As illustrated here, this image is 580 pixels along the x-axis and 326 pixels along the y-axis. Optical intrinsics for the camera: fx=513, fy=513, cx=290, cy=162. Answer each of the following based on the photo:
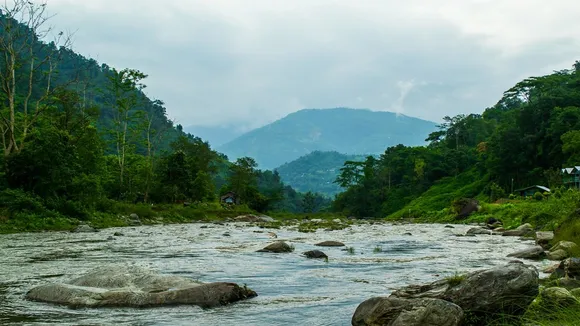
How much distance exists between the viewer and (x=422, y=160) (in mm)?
106938

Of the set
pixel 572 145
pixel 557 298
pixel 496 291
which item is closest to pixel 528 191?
pixel 572 145

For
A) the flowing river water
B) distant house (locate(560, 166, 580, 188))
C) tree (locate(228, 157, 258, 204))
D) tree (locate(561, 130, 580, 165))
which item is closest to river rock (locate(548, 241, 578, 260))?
the flowing river water

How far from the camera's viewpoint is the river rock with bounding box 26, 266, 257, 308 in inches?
353

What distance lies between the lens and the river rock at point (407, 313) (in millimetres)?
6641

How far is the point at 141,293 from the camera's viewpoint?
30.2ft

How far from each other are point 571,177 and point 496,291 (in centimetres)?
6160

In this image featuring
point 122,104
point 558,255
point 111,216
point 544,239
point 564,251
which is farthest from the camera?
point 122,104

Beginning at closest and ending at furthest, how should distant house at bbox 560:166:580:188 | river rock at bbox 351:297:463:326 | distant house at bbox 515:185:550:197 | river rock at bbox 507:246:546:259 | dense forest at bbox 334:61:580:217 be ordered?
river rock at bbox 351:297:463:326, river rock at bbox 507:246:546:259, distant house at bbox 560:166:580:188, distant house at bbox 515:185:550:197, dense forest at bbox 334:61:580:217

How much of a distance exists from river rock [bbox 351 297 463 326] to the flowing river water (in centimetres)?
59

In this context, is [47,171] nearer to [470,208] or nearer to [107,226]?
[107,226]

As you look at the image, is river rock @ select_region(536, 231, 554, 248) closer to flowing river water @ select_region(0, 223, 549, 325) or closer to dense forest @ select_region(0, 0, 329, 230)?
flowing river water @ select_region(0, 223, 549, 325)

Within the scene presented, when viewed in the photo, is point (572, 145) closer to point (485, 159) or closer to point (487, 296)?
point (485, 159)

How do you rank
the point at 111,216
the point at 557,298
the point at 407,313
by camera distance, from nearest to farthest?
the point at 407,313, the point at 557,298, the point at 111,216

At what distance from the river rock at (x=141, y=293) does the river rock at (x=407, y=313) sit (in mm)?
2761
